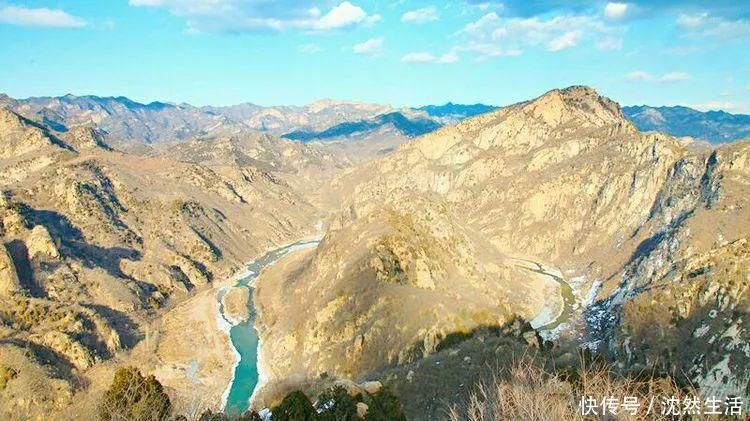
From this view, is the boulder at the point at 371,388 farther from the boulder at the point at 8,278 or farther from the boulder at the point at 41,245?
the boulder at the point at 41,245

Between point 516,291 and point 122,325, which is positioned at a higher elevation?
point 122,325

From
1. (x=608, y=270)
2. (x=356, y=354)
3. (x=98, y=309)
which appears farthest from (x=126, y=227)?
(x=608, y=270)

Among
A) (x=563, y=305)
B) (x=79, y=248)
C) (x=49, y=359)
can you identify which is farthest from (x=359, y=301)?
(x=79, y=248)

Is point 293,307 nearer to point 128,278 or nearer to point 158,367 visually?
point 158,367

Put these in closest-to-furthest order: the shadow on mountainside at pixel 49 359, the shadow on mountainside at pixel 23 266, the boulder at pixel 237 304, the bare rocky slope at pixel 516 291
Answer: the bare rocky slope at pixel 516 291 → the shadow on mountainside at pixel 49 359 → the shadow on mountainside at pixel 23 266 → the boulder at pixel 237 304

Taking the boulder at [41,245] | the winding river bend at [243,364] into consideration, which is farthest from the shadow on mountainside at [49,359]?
the boulder at [41,245]

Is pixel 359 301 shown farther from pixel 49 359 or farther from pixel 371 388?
pixel 49 359

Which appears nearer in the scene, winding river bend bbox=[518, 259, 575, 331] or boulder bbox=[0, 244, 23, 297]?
boulder bbox=[0, 244, 23, 297]

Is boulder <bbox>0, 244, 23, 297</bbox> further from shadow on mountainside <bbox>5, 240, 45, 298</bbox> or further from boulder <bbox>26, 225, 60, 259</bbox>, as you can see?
boulder <bbox>26, 225, 60, 259</bbox>

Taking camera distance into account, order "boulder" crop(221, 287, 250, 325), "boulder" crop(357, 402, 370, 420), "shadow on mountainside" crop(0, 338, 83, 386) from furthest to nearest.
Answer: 1. "boulder" crop(221, 287, 250, 325)
2. "shadow on mountainside" crop(0, 338, 83, 386)
3. "boulder" crop(357, 402, 370, 420)

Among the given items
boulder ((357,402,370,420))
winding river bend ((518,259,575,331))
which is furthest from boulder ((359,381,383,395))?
winding river bend ((518,259,575,331))

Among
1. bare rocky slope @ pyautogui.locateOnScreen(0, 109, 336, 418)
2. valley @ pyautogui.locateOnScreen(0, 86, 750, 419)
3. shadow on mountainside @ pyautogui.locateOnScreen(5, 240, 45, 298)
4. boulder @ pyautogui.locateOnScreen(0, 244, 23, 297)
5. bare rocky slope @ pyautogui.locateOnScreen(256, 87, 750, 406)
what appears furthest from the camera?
shadow on mountainside @ pyautogui.locateOnScreen(5, 240, 45, 298)
